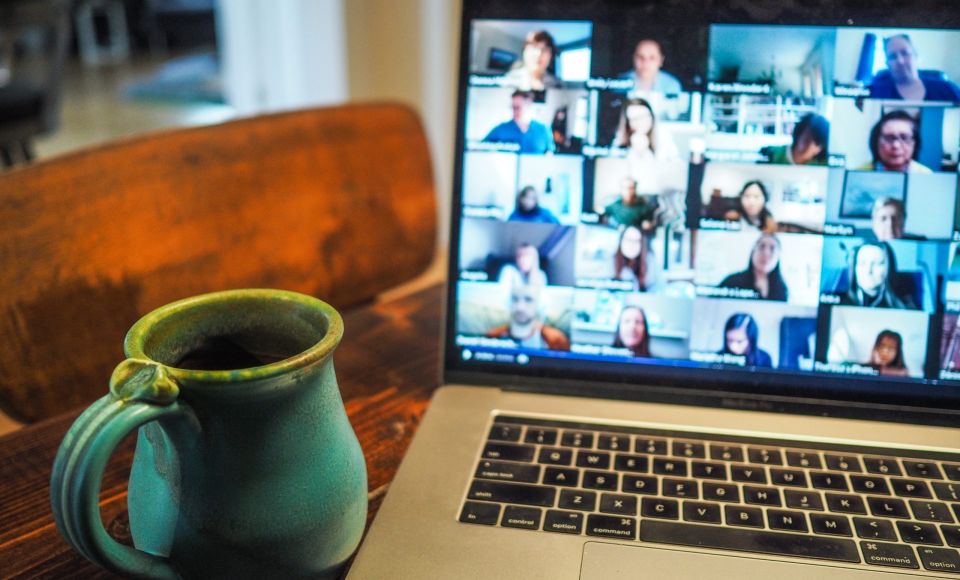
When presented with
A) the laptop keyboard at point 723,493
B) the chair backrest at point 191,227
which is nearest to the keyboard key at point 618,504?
the laptop keyboard at point 723,493

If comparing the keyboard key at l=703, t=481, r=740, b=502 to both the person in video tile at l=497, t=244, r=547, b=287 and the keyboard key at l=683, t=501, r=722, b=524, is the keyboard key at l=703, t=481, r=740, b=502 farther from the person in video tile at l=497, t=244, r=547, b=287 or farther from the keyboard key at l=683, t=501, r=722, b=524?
the person in video tile at l=497, t=244, r=547, b=287

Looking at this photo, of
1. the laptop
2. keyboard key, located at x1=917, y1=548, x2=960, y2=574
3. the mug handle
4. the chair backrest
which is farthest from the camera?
the chair backrest

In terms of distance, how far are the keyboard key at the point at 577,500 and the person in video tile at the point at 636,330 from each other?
0.13 metres

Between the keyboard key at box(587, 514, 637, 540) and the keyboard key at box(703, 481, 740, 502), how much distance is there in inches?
2.1

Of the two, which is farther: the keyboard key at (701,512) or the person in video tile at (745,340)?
the person in video tile at (745,340)

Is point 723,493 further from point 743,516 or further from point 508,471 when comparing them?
point 508,471

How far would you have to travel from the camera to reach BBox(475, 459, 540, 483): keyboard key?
496mm

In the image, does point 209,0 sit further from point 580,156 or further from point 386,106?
point 580,156

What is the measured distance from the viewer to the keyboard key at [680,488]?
48cm

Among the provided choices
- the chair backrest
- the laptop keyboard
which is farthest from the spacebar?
the chair backrest

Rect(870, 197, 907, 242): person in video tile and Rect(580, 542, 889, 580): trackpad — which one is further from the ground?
Rect(870, 197, 907, 242): person in video tile

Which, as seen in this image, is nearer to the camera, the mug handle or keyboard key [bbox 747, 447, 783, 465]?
the mug handle

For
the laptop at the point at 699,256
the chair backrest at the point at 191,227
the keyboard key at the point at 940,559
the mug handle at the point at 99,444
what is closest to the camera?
the mug handle at the point at 99,444

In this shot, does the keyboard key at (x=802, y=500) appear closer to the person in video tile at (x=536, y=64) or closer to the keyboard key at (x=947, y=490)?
the keyboard key at (x=947, y=490)
